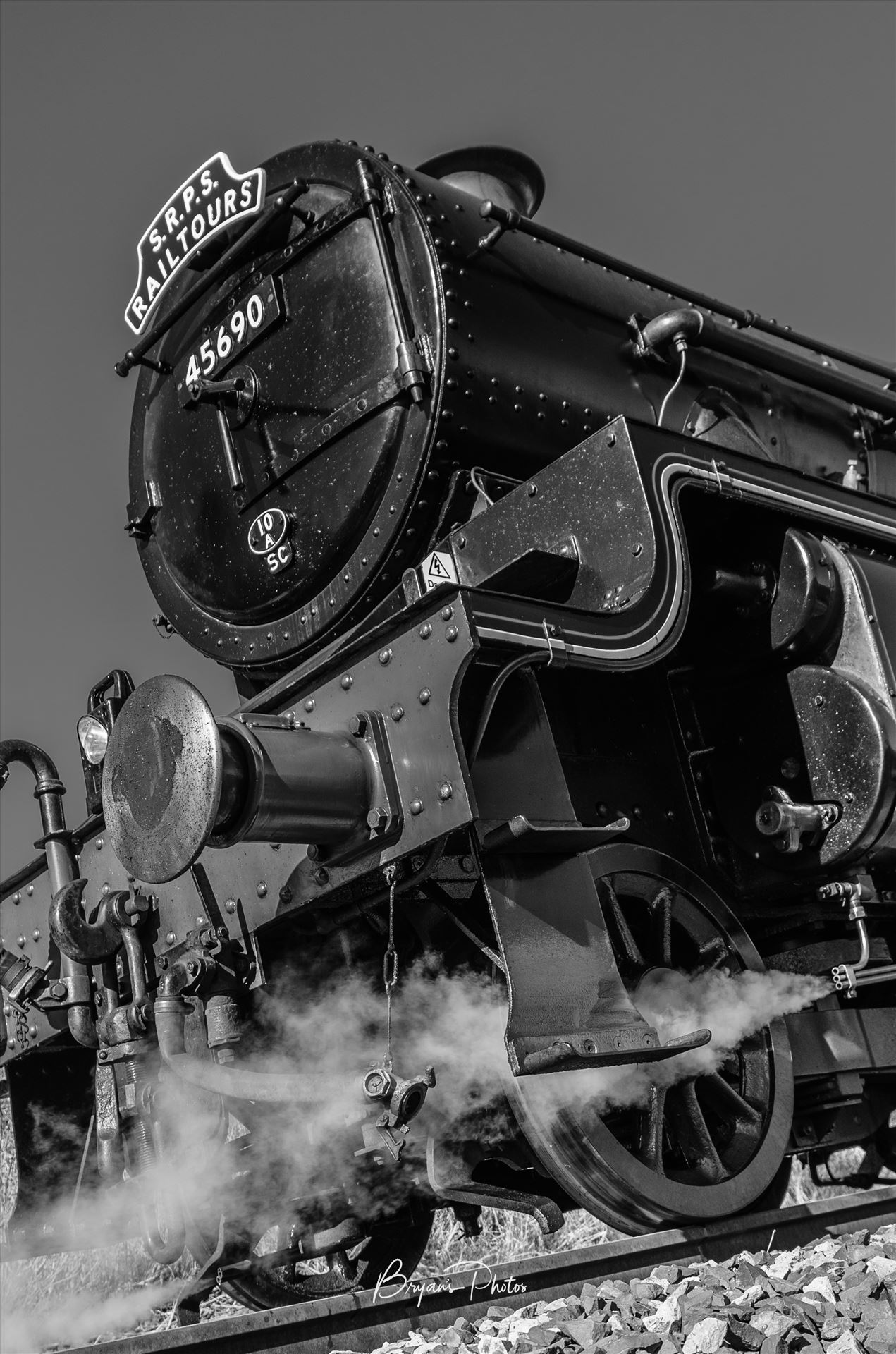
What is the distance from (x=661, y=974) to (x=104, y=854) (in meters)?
1.44

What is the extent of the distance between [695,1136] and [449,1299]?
0.76 meters

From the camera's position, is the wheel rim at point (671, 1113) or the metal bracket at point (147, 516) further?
the metal bracket at point (147, 516)

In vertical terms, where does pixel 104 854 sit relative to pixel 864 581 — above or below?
below

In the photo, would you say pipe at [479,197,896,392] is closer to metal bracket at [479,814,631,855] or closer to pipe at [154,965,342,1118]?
metal bracket at [479,814,631,855]

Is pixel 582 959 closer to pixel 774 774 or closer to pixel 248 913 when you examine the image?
pixel 248 913

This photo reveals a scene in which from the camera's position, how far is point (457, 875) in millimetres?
2785

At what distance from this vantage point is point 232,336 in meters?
3.70

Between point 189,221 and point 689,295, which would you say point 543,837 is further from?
point 189,221

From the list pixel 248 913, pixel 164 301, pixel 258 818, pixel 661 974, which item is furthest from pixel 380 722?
pixel 164 301

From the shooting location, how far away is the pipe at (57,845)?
3275mm

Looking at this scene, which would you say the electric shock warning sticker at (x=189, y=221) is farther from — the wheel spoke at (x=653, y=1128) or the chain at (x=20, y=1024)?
the wheel spoke at (x=653, y=1128)

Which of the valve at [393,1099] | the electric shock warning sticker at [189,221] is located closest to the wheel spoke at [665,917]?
the valve at [393,1099]

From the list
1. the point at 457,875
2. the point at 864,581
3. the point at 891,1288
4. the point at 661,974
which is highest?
the point at 864,581

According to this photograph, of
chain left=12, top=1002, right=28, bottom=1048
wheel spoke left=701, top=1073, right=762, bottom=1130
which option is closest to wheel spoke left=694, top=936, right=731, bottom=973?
wheel spoke left=701, top=1073, right=762, bottom=1130
